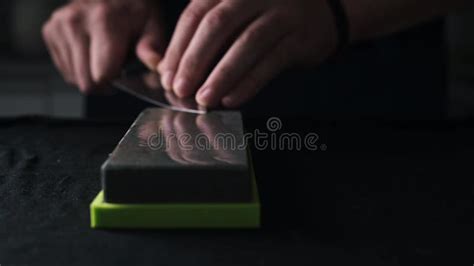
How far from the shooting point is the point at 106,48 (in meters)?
0.70

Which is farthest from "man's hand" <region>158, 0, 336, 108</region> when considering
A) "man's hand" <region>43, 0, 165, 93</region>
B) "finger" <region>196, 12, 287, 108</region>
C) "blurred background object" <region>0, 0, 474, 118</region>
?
"blurred background object" <region>0, 0, 474, 118</region>

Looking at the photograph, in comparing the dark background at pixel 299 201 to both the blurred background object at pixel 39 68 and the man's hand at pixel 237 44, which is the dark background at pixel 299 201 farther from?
the blurred background object at pixel 39 68

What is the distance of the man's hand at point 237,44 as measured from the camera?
21.4 inches

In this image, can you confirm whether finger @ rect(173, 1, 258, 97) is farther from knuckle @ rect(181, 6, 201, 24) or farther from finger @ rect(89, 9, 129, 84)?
finger @ rect(89, 9, 129, 84)

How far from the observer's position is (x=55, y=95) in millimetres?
1668

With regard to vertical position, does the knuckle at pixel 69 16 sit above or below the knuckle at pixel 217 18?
below

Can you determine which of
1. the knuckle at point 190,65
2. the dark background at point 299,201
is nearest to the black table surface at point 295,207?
the dark background at point 299,201

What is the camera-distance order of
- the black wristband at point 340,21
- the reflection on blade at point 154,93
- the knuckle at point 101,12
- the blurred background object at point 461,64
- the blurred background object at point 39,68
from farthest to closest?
the blurred background object at point 39,68 < the blurred background object at point 461,64 < the knuckle at point 101,12 < the black wristband at point 340,21 < the reflection on blade at point 154,93

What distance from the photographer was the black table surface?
0.96 ft

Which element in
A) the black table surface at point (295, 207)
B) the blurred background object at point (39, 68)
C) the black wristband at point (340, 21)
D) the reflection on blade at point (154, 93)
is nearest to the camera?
the black table surface at point (295, 207)

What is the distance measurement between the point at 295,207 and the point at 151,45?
43cm

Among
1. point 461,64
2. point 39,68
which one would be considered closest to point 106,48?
point 39,68

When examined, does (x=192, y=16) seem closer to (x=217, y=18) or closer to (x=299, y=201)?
(x=217, y=18)

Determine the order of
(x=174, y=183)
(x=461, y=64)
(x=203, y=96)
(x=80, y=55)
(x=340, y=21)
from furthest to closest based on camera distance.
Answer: (x=461, y=64), (x=80, y=55), (x=340, y=21), (x=203, y=96), (x=174, y=183)
